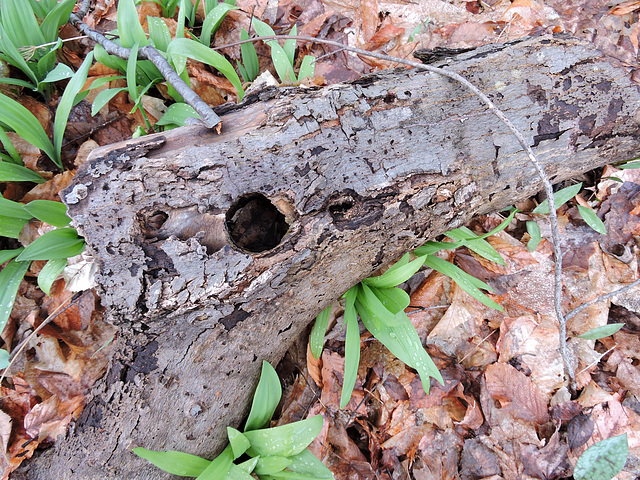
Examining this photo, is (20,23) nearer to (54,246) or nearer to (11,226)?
(11,226)

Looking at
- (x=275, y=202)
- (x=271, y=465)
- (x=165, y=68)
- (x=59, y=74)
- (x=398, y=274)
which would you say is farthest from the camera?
(x=59, y=74)

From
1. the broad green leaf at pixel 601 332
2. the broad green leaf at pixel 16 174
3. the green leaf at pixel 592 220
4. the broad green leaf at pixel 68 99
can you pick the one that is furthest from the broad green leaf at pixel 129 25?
the broad green leaf at pixel 601 332

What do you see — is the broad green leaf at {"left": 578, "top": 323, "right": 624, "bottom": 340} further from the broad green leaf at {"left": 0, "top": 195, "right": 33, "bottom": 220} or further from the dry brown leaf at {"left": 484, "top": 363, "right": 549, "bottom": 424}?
the broad green leaf at {"left": 0, "top": 195, "right": 33, "bottom": 220}

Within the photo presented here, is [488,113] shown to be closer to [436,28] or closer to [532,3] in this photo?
[436,28]

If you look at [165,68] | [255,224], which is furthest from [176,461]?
[165,68]

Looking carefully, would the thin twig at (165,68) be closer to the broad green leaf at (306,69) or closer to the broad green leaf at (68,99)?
the broad green leaf at (68,99)

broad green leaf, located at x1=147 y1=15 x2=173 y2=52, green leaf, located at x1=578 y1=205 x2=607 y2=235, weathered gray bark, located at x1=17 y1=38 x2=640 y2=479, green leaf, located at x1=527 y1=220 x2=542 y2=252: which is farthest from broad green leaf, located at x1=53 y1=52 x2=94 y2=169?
green leaf, located at x1=578 y1=205 x2=607 y2=235

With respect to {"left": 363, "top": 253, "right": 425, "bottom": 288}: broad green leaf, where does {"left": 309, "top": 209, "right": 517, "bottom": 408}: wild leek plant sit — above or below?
below

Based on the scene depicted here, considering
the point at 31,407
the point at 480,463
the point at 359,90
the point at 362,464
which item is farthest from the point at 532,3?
the point at 31,407
